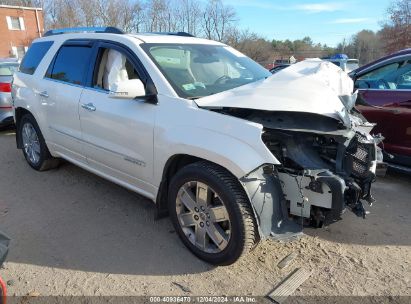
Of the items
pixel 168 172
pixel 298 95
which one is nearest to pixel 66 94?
pixel 168 172

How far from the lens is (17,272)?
3.06 m

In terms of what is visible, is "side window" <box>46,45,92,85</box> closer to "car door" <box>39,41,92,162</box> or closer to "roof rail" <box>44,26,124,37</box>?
"car door" <box>39,41,92,162</box>

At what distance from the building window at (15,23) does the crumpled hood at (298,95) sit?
48895 mm

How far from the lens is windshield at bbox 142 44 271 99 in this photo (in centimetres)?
334

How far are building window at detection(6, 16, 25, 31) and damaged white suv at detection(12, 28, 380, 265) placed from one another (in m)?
47.2

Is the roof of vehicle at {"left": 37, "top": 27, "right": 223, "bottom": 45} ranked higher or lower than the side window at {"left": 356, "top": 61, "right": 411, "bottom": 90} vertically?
higher

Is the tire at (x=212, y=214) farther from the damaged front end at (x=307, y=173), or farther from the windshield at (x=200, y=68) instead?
the windshield at (x=200, y=68)

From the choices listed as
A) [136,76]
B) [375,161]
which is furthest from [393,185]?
[136,76]

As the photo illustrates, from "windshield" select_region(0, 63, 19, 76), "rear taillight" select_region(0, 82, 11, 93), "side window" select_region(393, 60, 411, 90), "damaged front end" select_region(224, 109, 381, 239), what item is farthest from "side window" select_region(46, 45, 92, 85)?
"windshield" select_region(0, 63, 19, 76)

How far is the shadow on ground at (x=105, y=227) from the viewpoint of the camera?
319 cm

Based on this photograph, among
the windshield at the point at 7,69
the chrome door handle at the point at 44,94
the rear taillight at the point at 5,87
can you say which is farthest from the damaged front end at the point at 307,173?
the windshield at the point at 7,69

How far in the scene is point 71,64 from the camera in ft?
14.3

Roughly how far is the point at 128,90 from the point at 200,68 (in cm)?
84

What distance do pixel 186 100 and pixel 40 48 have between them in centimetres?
308
